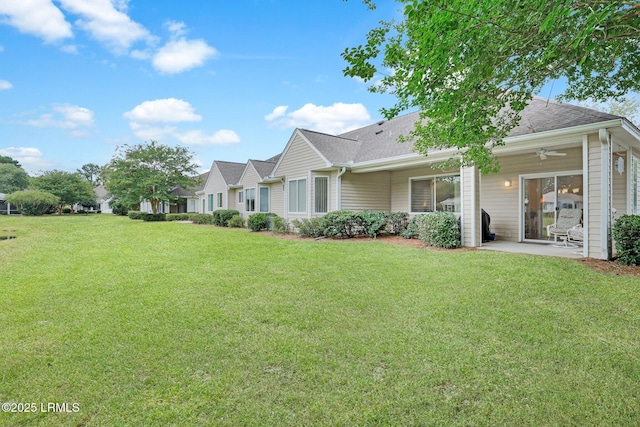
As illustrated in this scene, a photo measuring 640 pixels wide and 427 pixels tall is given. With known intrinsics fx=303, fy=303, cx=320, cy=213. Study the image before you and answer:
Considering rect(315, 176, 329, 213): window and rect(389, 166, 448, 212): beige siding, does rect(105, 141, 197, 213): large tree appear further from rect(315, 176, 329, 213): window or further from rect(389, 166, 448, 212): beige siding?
rect(389, 166, 448, 212): beige siding

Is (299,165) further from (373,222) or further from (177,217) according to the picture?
(177,217)

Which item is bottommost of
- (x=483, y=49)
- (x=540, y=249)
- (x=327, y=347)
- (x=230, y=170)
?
(x=327, y=347)

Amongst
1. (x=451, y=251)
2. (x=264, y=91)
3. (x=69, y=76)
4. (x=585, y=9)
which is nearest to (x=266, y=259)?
(x=451, y=251)

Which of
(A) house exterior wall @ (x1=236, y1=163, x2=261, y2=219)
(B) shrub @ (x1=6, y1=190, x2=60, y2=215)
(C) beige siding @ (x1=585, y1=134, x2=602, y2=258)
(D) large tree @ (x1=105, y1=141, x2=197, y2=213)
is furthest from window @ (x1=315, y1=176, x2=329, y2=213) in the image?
(B) shrub @ (x1=6, y1=190, x2=60, y2=215)

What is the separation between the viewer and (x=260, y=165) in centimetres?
2008

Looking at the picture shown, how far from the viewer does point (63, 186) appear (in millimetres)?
33938

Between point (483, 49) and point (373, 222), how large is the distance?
310 inches

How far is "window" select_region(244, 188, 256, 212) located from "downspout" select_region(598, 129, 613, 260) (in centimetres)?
1685

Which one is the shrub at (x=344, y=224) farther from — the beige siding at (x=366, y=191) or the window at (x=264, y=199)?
the window at (x=264, y=199)

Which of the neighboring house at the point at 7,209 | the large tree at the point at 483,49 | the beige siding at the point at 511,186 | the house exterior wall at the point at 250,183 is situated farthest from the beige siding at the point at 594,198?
the neighboring house at the point at 7,209

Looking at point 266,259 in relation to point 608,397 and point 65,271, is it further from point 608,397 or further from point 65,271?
point 608,397

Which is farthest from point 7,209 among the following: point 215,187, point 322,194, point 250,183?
point 322,194

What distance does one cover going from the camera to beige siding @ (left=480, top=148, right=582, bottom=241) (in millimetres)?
9352

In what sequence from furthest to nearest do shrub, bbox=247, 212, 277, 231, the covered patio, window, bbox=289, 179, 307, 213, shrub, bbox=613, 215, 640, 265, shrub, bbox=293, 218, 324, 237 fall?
shrub, bbox=247, 212, 277, 231 → window, bbox=289, 179, 307, 213 → shrub, bbox=293, 218, 324, 237 → the covered patio → shrub, bbox=613, 215, 640, 265
